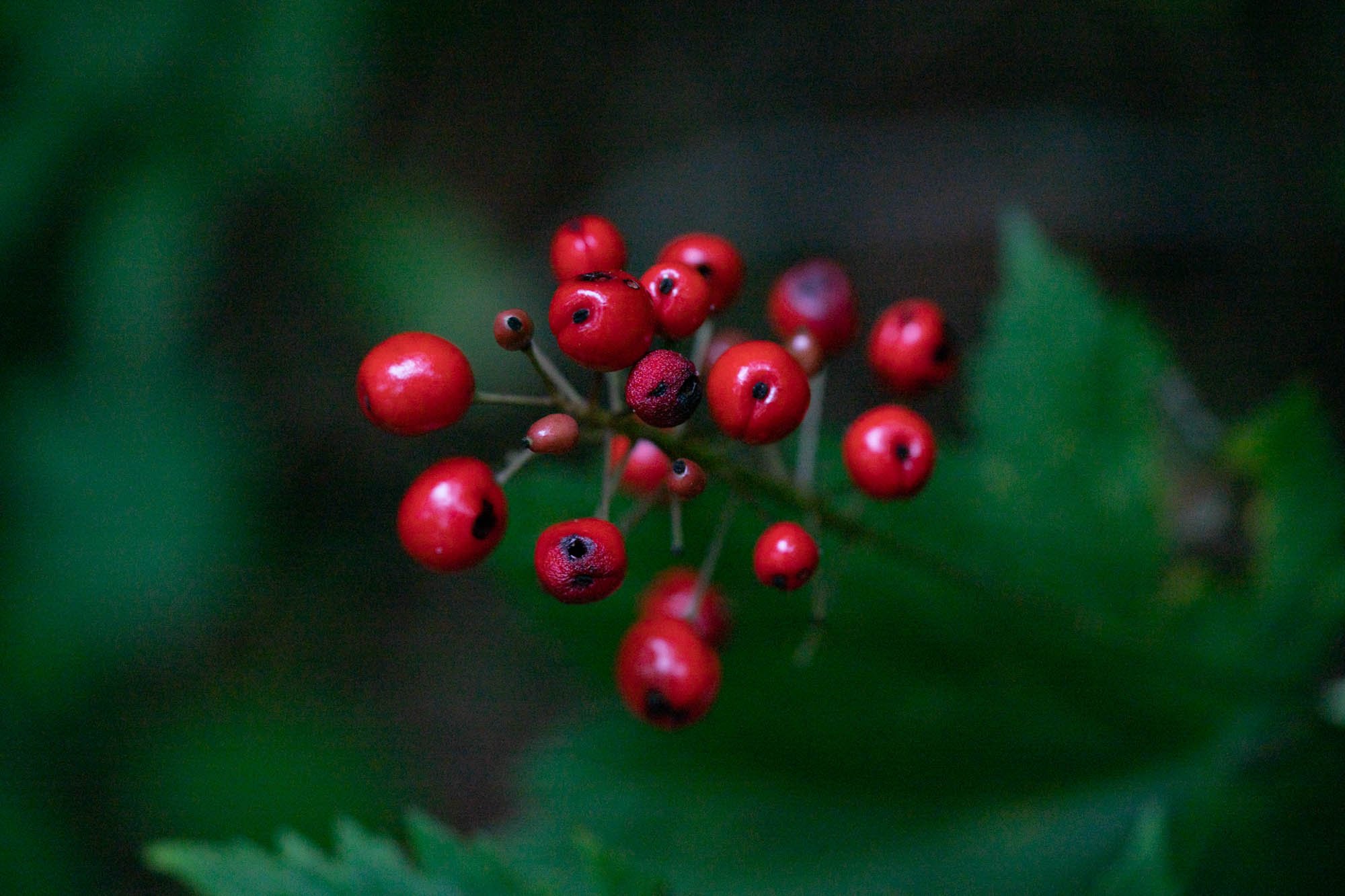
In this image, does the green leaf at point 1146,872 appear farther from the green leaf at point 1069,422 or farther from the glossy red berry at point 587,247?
the glossy red berry at point 587,247

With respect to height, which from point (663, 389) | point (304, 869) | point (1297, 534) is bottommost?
point (304, 869)

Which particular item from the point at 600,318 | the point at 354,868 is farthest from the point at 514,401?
the point at 354,868

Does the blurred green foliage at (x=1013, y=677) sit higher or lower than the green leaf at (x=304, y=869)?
higher

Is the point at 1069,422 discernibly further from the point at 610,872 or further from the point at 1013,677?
the point at 610,872

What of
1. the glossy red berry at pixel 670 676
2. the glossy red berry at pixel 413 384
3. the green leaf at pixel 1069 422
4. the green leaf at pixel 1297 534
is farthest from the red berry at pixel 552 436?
the green leaf at pixel 1297 534

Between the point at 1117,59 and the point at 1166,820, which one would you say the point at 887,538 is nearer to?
the point at 1166,820

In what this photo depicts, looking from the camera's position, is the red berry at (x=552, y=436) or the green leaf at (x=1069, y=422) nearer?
the red berry at (x=552, y=436)

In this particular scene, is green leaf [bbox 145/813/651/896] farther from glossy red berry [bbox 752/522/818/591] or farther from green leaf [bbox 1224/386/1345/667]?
green leaf [bbox 1224/386/1345/667]

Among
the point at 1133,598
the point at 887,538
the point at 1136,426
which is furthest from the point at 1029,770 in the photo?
the point at 887,538
